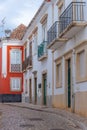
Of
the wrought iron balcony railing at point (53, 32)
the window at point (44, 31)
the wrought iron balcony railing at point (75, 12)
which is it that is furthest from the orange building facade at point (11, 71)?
the wrought iron balcony railing at point (75, 12)

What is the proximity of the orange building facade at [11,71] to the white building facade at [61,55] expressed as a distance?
28.5 ft

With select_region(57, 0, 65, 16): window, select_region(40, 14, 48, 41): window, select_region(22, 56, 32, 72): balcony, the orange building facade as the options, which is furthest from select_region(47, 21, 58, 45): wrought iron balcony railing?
the orange building facade

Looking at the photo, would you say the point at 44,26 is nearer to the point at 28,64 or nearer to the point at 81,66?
the point at 28,64

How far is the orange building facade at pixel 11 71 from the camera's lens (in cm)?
4303

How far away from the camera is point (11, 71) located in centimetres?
4344

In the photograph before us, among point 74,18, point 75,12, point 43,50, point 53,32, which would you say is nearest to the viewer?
point 74,18

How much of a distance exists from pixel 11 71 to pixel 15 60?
1.24 meters

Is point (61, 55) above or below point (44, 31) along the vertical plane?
below

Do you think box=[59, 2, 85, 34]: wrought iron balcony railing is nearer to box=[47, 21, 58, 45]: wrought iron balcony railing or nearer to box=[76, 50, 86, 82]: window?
box=[76, 50, 86, 82]: window

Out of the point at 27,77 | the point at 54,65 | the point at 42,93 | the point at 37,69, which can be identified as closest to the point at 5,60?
the point at 27,77

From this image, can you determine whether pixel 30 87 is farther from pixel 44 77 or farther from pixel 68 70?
pixel 68 70

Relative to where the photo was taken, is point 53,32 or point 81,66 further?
point 53,32

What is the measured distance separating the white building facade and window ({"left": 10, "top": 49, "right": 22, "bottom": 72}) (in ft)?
27.8

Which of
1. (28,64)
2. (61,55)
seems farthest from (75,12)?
(28,64)
